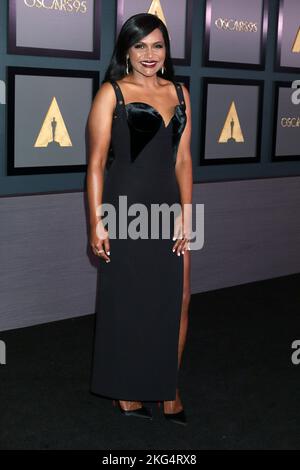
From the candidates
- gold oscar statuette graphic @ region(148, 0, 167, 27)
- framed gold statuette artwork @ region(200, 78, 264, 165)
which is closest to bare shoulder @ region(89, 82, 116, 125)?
gold oscar statuette graphic @ region(148, 0, 167, 27)

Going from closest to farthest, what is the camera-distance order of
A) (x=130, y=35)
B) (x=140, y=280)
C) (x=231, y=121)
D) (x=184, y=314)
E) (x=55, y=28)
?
(x=130, y=35), (x=140, y=280), (x=184, y=314), (x=55, y=28), (x=231, y=121)

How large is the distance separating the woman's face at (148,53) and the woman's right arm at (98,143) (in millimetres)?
129

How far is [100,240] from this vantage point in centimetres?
247

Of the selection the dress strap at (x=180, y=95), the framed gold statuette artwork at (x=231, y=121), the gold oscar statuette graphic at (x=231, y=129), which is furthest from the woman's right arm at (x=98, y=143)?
the gold oscar statuette graphic at (x=231, y=129)

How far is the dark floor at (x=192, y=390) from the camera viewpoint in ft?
8.21

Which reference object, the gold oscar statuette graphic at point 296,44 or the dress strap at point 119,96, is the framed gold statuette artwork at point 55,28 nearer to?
the dress strap at point 119,96

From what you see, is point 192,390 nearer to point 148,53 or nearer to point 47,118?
point 148,53

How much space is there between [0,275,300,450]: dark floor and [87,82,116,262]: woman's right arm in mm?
743

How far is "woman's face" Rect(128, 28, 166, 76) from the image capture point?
2.39 metres

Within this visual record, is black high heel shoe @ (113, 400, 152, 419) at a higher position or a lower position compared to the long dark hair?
lower

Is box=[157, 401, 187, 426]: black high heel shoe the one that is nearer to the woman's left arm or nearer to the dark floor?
the dark floor

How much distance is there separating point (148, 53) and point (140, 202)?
1.72ft

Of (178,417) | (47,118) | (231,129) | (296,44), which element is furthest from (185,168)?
(296,44)

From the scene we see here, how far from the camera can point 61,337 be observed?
3.54 metres
